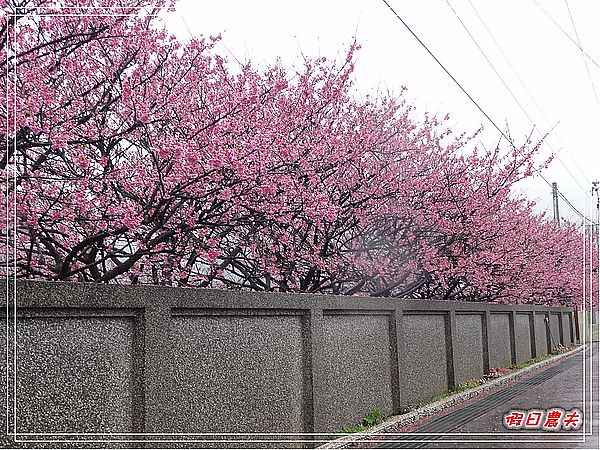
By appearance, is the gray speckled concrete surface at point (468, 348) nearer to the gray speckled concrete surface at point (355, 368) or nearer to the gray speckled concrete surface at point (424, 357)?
the gray speckled concrete surface at point (424, 357)

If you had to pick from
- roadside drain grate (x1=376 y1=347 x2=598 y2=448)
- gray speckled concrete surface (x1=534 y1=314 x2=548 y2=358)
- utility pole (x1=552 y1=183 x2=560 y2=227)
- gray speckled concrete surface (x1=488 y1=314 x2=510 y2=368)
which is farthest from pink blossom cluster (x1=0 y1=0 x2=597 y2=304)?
utility pole (x1=552 y1=183 x2=560 y2=227)

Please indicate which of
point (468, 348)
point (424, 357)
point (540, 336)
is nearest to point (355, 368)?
point (424, 357)

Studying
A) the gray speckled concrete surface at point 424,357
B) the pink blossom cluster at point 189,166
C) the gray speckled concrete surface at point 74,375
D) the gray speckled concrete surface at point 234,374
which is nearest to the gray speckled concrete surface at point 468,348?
the gray speckled concrete surface at point 424,357

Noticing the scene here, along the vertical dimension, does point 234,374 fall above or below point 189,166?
below

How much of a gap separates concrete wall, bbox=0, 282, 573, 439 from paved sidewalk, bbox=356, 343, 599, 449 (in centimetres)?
49

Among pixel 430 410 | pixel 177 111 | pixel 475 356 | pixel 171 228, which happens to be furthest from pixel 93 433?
pixel 475 356

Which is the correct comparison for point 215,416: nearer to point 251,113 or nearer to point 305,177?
point 251,113

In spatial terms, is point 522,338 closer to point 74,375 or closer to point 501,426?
point 501,426

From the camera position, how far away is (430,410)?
9.02m

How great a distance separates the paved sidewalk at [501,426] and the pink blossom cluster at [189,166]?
5.97 feet

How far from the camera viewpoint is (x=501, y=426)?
8.05m

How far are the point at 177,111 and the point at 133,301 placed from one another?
4.52 ft

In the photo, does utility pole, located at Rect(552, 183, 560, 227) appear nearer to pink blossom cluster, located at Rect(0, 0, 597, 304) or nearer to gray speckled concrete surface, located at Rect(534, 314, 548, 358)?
gray speckled concrete surface, located at Rect(534, 314, 548, 358)

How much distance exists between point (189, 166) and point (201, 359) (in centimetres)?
117
